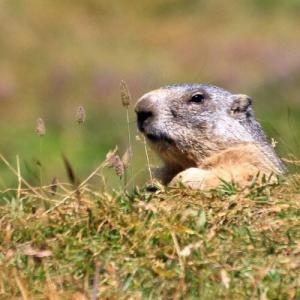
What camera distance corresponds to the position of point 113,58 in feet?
87.5

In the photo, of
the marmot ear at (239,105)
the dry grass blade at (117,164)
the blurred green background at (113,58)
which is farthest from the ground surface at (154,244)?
the blurred green background at (113,58)

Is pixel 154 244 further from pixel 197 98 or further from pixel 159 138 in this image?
pixel 197 98

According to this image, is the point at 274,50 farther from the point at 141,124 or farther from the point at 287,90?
the point at 141,124

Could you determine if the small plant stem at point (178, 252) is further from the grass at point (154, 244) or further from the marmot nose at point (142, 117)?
the marmot nose at point (142, 117)

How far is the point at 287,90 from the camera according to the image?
2228cm

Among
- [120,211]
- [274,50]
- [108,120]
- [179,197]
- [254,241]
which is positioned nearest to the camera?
[254,241]

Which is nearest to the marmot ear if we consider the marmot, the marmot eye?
the marmot

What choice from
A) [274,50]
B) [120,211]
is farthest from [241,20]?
[120,211]

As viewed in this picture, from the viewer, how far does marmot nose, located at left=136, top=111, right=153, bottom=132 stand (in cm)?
772

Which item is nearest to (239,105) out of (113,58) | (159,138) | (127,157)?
(159,138)

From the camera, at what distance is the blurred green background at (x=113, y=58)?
2123cm

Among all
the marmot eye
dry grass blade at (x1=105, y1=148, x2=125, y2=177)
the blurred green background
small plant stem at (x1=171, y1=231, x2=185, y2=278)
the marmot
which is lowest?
the blurred green background

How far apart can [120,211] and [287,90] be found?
1672 centimetres

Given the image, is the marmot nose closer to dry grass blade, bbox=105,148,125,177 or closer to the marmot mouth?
the marmot mouth
